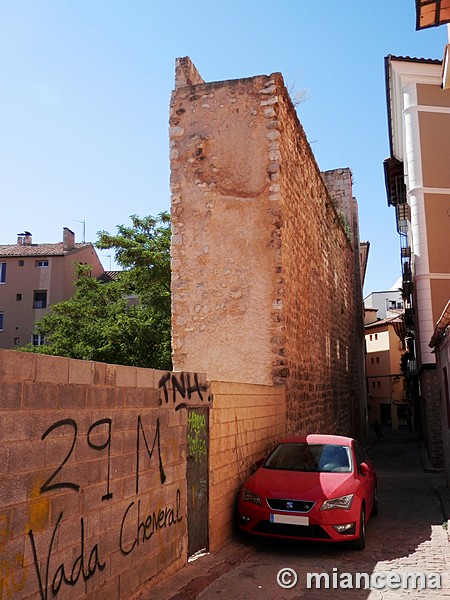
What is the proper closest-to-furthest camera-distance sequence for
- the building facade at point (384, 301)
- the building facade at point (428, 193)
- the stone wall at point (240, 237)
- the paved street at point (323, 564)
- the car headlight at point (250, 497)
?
1. the paved street at point (323, 564)
2. the car headlight at point (250, 497)
3. the stone wall at point (240, 237)
4. the building facade at point (428, 193)
5. the building facade at point (384, 301)

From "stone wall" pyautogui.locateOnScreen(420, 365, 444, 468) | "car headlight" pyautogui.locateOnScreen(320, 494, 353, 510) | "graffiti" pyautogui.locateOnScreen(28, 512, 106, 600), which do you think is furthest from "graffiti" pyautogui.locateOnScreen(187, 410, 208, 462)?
"stone wall" pyautogui.locateOnScreen(420, 365, 444, 468)

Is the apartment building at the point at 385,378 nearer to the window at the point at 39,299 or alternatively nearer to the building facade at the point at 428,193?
the window at the point at 39,299

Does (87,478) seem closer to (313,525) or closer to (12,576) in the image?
(12,576)

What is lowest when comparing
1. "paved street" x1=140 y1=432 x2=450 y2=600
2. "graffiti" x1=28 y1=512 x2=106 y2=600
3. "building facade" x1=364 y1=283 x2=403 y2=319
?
"paved street" x1=140 y1=432 x2=450 y2=600

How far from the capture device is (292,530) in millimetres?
6586

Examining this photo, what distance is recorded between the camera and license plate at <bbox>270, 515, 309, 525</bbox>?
Result: 651 centimetres

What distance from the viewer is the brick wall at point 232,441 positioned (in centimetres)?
678

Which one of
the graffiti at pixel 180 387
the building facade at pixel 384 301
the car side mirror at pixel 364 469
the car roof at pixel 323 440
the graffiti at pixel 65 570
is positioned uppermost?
the building facade at pixel 384 301

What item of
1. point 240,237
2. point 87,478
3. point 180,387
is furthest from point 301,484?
point 240,237

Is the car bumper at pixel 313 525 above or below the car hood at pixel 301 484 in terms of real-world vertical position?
below

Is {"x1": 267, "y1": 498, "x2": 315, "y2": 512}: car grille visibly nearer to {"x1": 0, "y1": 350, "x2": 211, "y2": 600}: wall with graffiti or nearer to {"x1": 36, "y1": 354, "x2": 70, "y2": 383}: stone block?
{"x1": 0, "y1": 350, "x2": 211, "y2": 600}: wall with graffiti

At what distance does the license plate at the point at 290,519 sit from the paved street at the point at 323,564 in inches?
15.6

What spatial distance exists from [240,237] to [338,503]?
5446 millimetres

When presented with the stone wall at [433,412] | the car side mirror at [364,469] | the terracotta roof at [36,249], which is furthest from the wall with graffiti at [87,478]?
the terracotta roof at [36,249]
